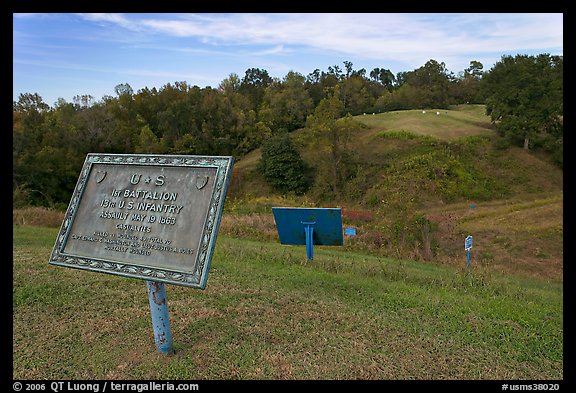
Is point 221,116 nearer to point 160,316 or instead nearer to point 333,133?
point 333,133

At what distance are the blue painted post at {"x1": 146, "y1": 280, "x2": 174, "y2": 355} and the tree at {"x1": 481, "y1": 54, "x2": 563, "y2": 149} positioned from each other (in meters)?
34.6

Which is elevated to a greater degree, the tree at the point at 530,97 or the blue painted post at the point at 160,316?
the tree at the point at 530,97

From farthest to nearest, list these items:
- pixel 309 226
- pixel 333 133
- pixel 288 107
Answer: pixel 288 107 < pixel 333 133 < pixel 309 226

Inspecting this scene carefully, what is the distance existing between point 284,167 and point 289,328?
98.9ft

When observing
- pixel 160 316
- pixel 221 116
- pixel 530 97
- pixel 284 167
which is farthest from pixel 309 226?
pixel 221 116

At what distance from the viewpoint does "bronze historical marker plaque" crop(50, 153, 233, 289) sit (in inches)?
160

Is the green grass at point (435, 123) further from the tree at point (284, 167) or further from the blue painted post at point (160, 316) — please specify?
the blue painted post at point (160, 316)

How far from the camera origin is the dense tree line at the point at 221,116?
3216cm

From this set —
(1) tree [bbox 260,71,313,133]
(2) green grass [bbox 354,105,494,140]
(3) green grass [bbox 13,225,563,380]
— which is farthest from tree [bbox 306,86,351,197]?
(3) green grass [bbox 13,225,563,380]

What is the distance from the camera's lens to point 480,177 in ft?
100

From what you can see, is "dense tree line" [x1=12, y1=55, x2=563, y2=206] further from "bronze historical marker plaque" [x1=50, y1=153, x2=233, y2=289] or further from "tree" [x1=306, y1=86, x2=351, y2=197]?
"bronze historical marker plaque" [x1=50, y1=153, x2=233, y2=289]

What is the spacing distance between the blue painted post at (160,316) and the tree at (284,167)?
30.1m

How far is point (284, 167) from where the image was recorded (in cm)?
3516

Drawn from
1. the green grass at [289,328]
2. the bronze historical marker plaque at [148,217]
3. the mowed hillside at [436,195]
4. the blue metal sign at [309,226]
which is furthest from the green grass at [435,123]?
the bronze historical marker plaque at [148,217]
